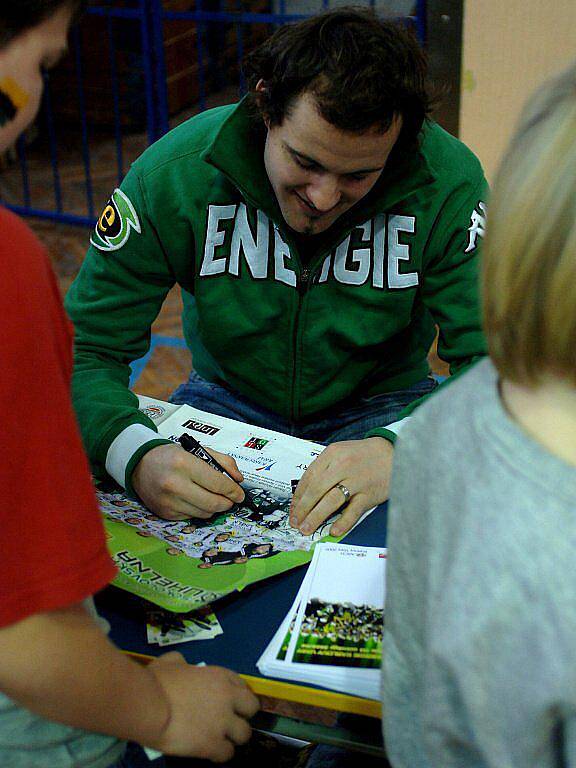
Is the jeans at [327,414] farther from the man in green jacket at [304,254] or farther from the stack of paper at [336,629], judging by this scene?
the stack of paper at [336,629]

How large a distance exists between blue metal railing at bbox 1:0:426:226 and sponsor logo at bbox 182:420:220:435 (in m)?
2.94

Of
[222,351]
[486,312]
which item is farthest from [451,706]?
[222,351]

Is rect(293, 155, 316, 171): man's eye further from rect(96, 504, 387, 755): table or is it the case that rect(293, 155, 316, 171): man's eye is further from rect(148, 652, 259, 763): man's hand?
rect(148, 652, 259, 763): man's hand

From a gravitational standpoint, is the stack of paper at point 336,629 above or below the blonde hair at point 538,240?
below

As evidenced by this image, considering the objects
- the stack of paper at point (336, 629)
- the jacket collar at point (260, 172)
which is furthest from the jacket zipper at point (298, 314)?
the stack of paper at point (336, 629)

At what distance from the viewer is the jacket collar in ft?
5.26

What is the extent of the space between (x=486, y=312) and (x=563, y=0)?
282 centimetres

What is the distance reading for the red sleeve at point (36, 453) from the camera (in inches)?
29.1

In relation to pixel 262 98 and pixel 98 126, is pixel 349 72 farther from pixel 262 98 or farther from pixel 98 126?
pixel 98 126

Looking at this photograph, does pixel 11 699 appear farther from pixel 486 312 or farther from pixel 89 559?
pixel 486 312

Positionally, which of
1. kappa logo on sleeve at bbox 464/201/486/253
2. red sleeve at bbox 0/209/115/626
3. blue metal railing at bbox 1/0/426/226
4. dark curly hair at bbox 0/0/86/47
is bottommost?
blue metal railing at bbox 1/0/426/226

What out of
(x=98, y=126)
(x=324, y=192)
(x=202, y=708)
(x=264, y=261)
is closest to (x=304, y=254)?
(x=264, y=261)

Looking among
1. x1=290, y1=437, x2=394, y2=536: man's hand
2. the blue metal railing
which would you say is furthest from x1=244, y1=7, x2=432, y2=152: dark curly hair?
the blue metal railing

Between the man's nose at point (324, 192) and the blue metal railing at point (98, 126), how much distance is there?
2.93m
